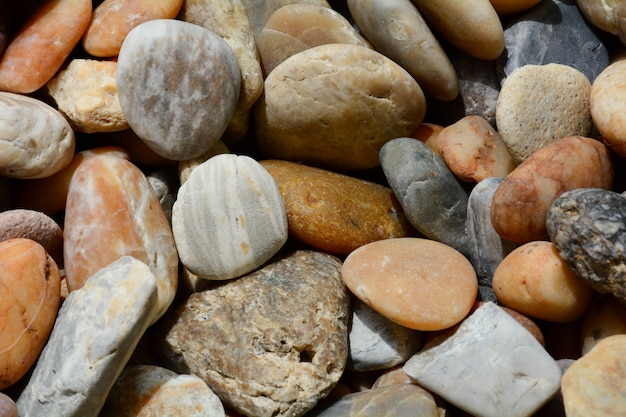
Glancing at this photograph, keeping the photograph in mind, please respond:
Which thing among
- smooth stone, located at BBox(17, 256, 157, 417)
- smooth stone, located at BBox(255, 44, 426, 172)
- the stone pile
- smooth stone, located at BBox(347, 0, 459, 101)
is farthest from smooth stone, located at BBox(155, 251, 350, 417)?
smooth stone, located at BBox(347, 0, 459, 101)

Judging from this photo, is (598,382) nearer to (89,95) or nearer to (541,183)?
(541,183)

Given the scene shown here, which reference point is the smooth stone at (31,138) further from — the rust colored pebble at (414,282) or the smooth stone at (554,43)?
the smooth stone at (554,43)

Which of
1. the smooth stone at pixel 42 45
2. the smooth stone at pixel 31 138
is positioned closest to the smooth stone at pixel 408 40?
the smooth stone at pixel 42 45

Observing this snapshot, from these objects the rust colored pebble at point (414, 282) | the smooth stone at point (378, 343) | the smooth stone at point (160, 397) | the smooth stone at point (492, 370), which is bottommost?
the smooth stone at point (378, 343)

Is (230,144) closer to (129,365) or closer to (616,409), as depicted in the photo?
(129,365)

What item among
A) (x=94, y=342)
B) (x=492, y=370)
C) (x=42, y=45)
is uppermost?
(x=42, y=45)

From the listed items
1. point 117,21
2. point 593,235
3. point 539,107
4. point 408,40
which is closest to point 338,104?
point 408,40

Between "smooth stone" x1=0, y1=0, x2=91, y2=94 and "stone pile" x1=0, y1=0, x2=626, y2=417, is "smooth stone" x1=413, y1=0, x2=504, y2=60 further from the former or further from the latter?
"smooth stone" x1=0, y1=0, x2=91, y2=94
